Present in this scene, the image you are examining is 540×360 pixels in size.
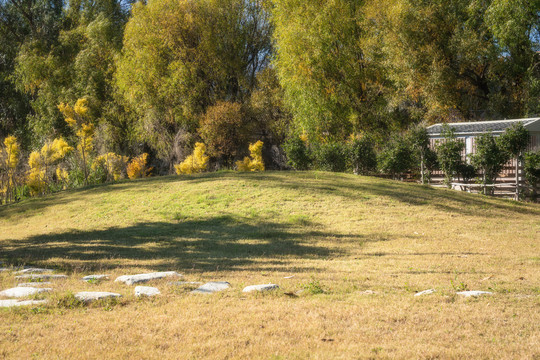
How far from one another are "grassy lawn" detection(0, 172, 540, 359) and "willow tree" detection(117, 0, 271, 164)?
1105 cm

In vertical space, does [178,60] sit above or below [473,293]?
above

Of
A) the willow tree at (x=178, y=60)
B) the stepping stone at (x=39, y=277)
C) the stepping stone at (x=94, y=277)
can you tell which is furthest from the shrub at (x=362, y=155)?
the stepping stone at (x=39, y=277)

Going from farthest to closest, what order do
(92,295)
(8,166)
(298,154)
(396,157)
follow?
(298,154), (8,166), (396,157), (92,295)

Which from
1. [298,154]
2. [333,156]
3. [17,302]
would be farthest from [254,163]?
[17,302]

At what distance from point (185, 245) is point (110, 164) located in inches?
628

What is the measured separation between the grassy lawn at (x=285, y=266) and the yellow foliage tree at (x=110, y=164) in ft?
22.5

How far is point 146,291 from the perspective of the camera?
207 inches

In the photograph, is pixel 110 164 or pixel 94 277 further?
pixel 110 164

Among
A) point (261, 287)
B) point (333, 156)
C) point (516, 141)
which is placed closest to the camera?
point (261, 287)

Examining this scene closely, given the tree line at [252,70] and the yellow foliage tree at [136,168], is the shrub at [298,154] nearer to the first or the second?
Answer: the tree line at [252,70]

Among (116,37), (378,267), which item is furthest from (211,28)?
(378,267)

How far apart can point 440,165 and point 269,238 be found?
1052 centimetres

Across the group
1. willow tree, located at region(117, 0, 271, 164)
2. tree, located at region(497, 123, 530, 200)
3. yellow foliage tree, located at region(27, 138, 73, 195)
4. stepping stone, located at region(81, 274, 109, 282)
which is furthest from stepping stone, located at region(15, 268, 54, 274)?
willow tree, located at region(117, 0, 271, 164)

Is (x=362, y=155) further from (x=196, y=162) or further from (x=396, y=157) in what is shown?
(x=196, y=162)
